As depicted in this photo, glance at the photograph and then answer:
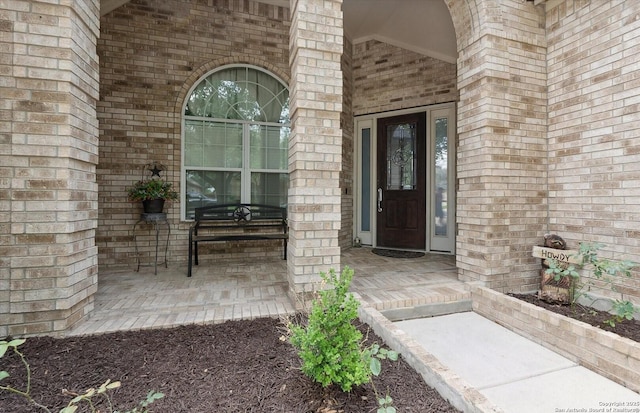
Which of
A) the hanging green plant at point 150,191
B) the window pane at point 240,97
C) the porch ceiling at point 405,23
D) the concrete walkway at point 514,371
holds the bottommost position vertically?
the concrete walkway at point 514,371

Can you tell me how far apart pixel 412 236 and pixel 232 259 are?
9.30ft


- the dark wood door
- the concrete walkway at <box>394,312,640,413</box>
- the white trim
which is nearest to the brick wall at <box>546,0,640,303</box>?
the concrete walkway at <box>394,312,640,413</box>

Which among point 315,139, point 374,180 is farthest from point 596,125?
point 374,180

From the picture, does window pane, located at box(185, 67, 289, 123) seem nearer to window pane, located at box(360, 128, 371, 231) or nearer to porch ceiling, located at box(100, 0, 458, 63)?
porch ceiling, located at box(100, 0, 458, 63)

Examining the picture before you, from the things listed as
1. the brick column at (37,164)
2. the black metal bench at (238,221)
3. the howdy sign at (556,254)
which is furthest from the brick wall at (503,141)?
the brick column at (37,164)

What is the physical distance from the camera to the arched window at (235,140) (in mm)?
4234

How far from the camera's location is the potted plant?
12.0 feet

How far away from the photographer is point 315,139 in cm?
245

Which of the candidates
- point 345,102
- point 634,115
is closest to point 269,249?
point 345,102

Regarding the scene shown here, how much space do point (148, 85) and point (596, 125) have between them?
4820mm

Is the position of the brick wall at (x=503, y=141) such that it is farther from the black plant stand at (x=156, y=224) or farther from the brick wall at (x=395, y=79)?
the black plant stand at (x=156, y=224)

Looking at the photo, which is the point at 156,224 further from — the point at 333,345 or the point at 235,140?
the point at 333,345

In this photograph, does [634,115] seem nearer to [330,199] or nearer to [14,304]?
[330,199]

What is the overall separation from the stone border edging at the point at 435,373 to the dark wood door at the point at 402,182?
314 cm
